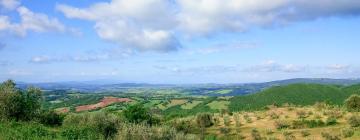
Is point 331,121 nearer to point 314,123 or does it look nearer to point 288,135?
point 314,123

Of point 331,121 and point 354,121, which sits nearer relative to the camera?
point 354,121

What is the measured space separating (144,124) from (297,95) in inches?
4237

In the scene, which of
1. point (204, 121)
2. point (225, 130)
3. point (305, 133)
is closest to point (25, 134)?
point (305, 133)

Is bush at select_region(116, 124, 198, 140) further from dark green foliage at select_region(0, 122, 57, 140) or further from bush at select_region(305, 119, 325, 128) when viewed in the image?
bush at select_region(305, 119, 325, 128)

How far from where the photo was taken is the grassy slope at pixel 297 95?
125188 mm

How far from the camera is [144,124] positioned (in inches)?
1331

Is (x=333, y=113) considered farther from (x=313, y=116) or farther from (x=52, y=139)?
(x=52, y=139)

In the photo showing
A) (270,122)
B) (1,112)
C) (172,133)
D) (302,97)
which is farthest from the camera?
(302,97)

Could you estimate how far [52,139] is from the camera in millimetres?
20984

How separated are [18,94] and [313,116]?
124 ft

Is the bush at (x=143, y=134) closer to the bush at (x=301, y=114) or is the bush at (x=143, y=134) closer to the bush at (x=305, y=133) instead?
the bush at (x=305, y=133)

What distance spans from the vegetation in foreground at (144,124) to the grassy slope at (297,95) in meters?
63.1

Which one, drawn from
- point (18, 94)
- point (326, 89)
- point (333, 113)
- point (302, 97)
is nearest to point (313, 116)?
point (333, 113)

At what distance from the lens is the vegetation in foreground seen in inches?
930
